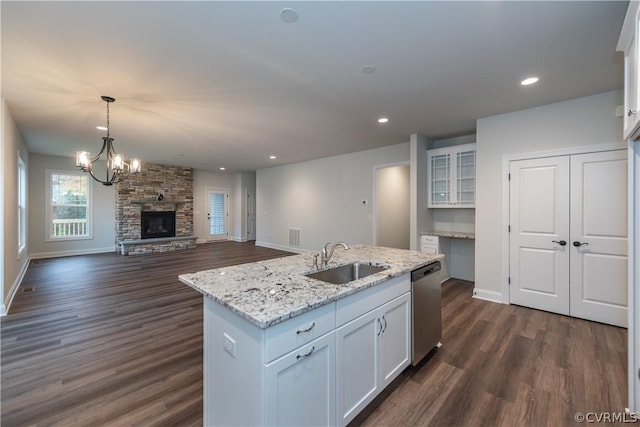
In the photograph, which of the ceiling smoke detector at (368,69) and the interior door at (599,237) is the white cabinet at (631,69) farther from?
the interior door at (599,237)

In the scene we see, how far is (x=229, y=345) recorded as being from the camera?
1.40 m

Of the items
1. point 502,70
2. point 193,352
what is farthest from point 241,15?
point 193,352

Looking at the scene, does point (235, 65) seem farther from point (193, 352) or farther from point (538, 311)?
point (538, 311)

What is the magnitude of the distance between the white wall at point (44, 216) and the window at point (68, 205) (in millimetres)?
109

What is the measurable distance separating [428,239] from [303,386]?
13.0 feet

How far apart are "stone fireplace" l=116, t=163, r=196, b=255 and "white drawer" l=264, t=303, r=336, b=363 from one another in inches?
317

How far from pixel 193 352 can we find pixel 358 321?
5.87 feet

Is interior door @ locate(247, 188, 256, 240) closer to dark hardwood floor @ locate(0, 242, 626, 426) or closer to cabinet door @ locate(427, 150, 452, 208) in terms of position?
dark hardwood floor @ locate(0, 242, 626, 426)

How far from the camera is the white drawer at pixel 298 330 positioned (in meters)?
1.22

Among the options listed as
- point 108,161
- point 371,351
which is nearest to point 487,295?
point 371,351

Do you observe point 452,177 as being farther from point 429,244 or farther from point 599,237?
point 599,237

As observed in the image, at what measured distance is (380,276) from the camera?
6.23 ft

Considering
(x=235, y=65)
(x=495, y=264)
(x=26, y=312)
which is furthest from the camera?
(x=495, y=264)

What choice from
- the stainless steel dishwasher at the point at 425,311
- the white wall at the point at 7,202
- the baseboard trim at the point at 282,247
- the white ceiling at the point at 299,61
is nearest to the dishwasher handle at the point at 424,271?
the stainless steel dishwasher at the point at 425,311
